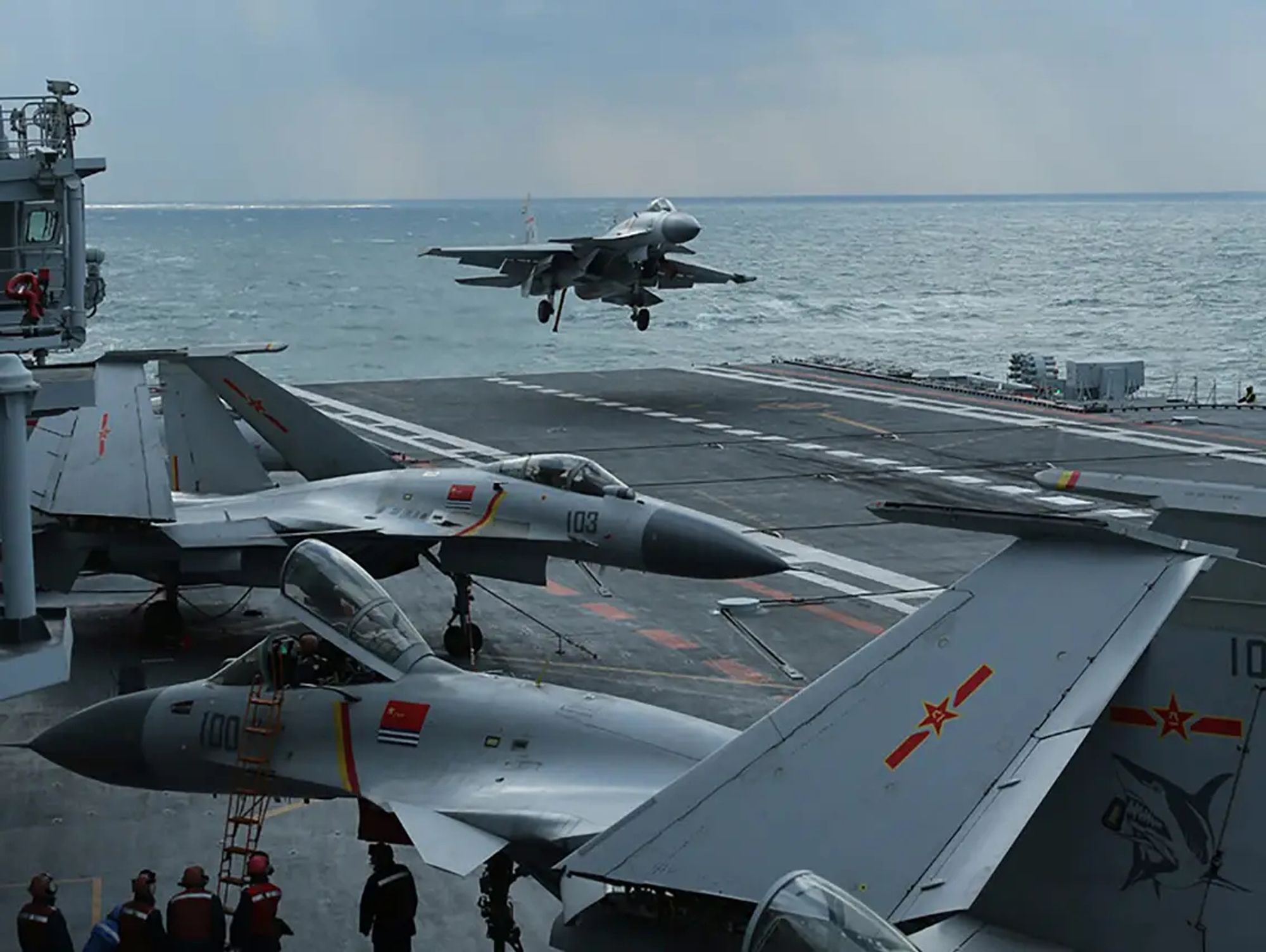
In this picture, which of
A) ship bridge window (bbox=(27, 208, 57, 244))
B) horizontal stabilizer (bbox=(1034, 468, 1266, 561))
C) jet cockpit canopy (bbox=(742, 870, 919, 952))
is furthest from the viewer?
ship bridge window (bbox=(27, 208, 57, 244))

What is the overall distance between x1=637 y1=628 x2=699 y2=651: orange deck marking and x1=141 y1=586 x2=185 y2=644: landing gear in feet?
21.8

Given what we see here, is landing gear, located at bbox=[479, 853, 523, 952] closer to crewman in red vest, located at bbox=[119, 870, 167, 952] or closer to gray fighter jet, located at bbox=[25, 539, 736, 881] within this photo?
gray fighter jet, located at bbox=[25, 539, 736, 881]

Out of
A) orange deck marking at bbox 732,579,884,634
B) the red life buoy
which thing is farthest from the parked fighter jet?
the red life buoy

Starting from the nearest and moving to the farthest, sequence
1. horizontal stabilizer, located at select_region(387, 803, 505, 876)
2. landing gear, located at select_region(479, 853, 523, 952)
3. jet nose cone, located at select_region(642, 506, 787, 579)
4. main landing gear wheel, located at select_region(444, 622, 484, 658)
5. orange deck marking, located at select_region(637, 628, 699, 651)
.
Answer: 1. horizontal stabilizer, located at select_region(387, 803, 505, 876)
2. landing gear, located at select_region(479, 853, 523, 952)
3. jet nose cone, located at select_region(642, 506, 787, 579)
4. main landing gear wheel, located at select_region(444, 622, 484, 658)
5. orange deck marking, located at select_region(637, 628, 699, 651)

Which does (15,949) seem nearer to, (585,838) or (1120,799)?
(585,838)

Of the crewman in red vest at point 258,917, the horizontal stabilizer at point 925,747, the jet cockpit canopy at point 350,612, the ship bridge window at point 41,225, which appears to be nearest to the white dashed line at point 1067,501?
the ship bridge window at point 41,225

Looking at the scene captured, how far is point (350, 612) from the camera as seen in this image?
1312 centimetres

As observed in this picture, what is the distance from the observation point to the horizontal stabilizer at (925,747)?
24.8ft

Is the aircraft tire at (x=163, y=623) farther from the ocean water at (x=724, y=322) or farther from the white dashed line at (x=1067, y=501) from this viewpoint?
the ocean water at (x=724, y=322)

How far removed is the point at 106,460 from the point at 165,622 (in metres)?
2.47

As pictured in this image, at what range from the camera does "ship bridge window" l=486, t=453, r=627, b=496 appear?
21750 mm

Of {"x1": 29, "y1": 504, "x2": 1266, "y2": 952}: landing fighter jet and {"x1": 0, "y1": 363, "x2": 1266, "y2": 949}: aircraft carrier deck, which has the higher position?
{"x1": 29, "y1": 504, "x2": 1266, "y2": 952}: landing fighter jet

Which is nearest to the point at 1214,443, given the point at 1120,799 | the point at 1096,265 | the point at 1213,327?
the point at 1120,799

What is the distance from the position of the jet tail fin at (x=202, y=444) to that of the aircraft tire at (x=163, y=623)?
288 cm
